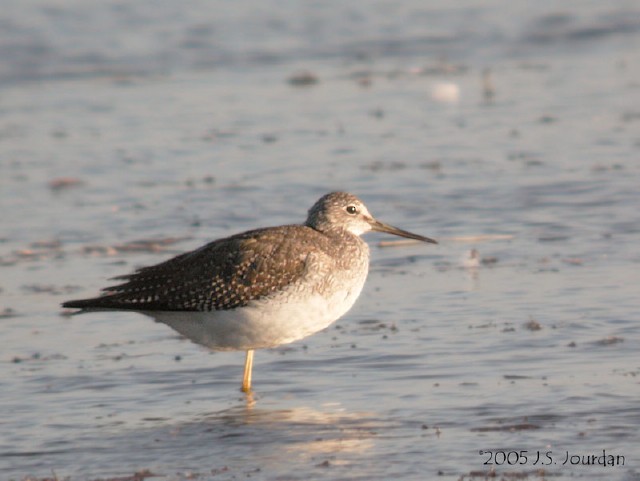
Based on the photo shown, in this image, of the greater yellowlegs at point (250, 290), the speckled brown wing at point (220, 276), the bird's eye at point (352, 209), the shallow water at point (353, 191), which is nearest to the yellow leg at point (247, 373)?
the greater yellowlegs at point (250, 290)

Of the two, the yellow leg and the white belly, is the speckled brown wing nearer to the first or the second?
the white belly

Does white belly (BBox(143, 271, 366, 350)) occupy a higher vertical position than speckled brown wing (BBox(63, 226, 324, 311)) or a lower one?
lower

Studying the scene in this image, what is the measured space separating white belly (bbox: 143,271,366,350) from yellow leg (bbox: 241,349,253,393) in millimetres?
146

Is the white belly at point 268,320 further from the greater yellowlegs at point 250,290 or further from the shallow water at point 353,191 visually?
the shallow water at point 353,191

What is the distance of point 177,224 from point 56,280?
2133 millimetres

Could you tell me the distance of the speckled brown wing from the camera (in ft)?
30.7

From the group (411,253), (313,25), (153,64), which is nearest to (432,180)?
(411,253)

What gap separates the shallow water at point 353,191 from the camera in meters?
8.23

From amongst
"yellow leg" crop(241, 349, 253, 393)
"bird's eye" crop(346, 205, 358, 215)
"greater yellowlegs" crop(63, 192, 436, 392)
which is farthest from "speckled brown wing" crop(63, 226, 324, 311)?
"bird's eye" crop(346, 205, 358, 215)

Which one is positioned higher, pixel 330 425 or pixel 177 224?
pixel 177 224

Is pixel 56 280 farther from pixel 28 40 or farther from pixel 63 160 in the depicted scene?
pixel 28 40

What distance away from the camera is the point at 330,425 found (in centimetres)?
845

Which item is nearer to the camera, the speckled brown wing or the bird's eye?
the speckled brown wing

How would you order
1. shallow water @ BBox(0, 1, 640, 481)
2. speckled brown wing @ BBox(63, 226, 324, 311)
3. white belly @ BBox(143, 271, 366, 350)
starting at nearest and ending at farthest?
shallow water @ BBox(0, 1, 640, 481), white belly @ BBox(143, 271, 366, 350), speckled brown wing @ BBox(63, 226, 324, 311)
